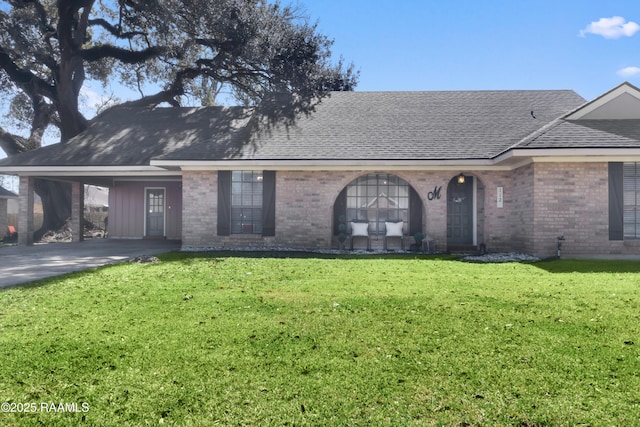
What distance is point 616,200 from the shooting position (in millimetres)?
10055

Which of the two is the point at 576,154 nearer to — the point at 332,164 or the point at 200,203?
the point at 332,164

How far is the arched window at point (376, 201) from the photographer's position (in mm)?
13039

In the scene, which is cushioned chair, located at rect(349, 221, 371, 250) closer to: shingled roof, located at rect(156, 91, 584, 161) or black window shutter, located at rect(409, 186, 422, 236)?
black window shutter, located at rect(409, 186, 422, 236)

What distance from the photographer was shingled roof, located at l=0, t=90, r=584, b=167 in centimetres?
1221

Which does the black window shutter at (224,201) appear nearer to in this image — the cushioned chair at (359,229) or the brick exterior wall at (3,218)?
the cushioned chair at (359,229)

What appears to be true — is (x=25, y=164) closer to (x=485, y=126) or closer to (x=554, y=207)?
(x=485, y=126)

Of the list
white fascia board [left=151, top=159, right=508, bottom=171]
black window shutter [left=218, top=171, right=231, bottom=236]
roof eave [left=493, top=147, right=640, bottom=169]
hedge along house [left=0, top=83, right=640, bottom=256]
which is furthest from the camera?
black window shutter [left=218, top=171, right=231, bottom=236]

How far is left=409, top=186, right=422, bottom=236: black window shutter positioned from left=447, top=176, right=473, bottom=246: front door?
3.58ft

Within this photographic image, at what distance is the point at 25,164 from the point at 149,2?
9038mm

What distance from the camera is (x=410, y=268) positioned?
844 cm

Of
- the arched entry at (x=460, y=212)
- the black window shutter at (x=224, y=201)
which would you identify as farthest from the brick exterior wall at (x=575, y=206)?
the black window shutter at (x=224, y=201)

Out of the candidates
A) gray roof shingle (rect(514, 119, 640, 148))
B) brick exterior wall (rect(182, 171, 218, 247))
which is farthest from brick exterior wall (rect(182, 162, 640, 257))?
gray roof shingle (rect(514, 119, 640, 148))

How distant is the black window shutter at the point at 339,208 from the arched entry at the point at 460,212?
3.46 meters

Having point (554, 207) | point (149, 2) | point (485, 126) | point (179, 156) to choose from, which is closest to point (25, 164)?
point (179, 156)
